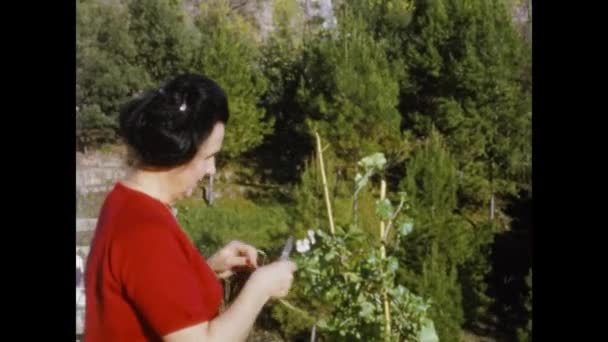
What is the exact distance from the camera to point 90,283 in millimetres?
1125

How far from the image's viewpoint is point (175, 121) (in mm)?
1125

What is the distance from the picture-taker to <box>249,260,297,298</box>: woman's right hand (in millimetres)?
1111

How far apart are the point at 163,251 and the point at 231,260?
0.93 ft

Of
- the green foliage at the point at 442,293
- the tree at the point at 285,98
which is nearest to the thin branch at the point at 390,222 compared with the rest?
the green foliage at the point at 442,293

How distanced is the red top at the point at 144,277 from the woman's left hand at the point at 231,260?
0.21m

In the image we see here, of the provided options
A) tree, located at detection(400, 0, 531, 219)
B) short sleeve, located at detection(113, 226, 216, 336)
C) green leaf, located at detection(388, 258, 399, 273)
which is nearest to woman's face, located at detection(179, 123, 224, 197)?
short sleeve, located at detection(113, 226, 216, 336)

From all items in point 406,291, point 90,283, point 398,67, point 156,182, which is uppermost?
point 398,67

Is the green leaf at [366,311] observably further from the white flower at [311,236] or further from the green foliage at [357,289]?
the white flower at [311,236]

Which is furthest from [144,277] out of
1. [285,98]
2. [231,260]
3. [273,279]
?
[285,98]

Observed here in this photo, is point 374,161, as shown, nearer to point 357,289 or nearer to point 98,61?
point 357,289

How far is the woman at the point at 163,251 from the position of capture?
40.6 inches
